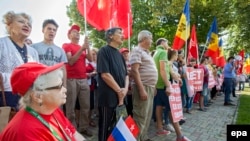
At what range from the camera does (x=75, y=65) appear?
548 centimetres

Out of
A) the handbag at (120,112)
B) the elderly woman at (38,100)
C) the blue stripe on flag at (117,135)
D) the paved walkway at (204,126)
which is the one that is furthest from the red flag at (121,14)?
the elderly woman at (38,100)

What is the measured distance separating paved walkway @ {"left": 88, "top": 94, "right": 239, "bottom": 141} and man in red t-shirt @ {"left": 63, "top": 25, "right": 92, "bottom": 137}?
565 mm

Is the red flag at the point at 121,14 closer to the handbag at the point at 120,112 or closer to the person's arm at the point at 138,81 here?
the person's arm at the point at 138,81

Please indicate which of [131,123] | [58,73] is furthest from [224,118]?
[58,73]

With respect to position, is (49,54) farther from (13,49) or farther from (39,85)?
(39,85)

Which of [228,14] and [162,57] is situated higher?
[228,14]

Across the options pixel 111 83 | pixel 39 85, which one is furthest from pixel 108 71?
pixel 39 85

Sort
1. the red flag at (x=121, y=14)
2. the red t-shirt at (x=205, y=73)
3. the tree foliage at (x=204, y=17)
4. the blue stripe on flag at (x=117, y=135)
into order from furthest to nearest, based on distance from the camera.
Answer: the tree foliage at (x=204, y=17) → the red t-shirt at (x=205, y=73) → the red flag at (x=121, y=14) → the blue stripe on flag at (x=117, y=135)

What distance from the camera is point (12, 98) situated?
321 centimetres

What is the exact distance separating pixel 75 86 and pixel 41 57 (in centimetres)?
113

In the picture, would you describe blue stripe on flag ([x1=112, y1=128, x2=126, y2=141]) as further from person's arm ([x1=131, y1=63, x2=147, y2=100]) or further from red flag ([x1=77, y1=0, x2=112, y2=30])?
red flag ([x1=77, y1=0, x2=112, y2=30])

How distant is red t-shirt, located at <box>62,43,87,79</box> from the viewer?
549cm

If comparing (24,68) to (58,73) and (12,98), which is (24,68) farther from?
(12,98)

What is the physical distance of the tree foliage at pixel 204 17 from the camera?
66.0 ft
